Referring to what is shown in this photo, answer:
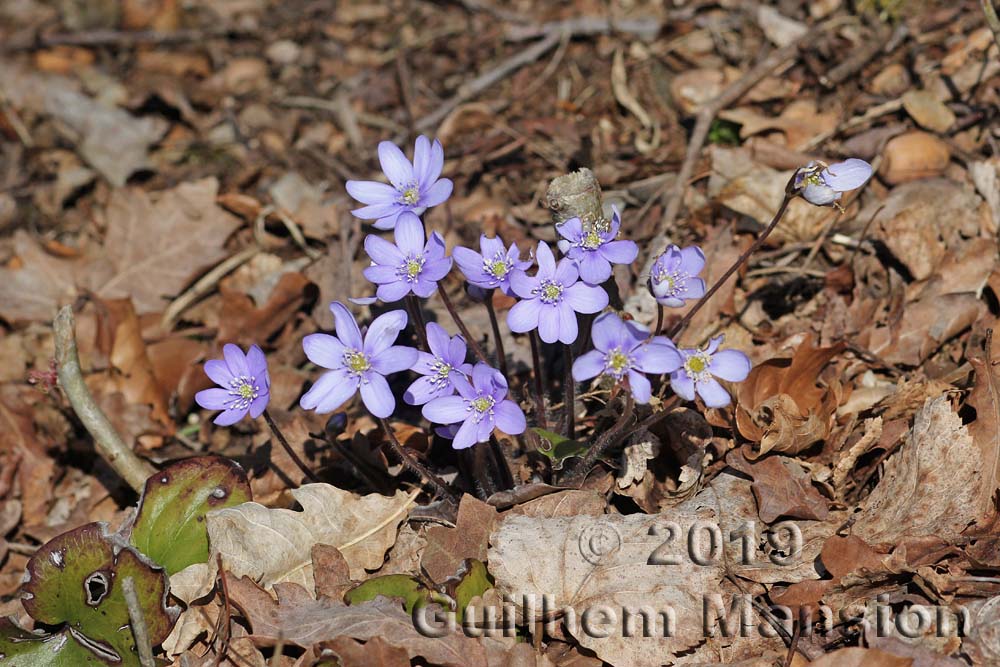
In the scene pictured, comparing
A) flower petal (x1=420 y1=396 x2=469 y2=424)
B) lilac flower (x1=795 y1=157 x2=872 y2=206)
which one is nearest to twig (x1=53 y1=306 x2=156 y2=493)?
flower petal (x1=420 y1=396 x2=469 y2=424)

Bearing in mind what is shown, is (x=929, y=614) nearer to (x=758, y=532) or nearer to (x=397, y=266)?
(x=758, y=532)

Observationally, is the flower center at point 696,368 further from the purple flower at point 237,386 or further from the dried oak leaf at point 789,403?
the purple flower at point 237,386

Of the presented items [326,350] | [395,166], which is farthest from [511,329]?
[395,166]

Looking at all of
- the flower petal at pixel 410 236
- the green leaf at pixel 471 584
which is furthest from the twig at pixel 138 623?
the flower petal at pixel 410 236

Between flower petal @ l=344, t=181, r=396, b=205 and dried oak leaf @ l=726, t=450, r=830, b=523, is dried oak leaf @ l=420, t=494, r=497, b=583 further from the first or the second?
flower petal @ l=344, t=181, r=396, b=205

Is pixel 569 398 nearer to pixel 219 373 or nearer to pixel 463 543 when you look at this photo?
pixel 463 543

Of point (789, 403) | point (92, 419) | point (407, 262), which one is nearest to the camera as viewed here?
point (407, 262)

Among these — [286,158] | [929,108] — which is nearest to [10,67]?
[286,158]
